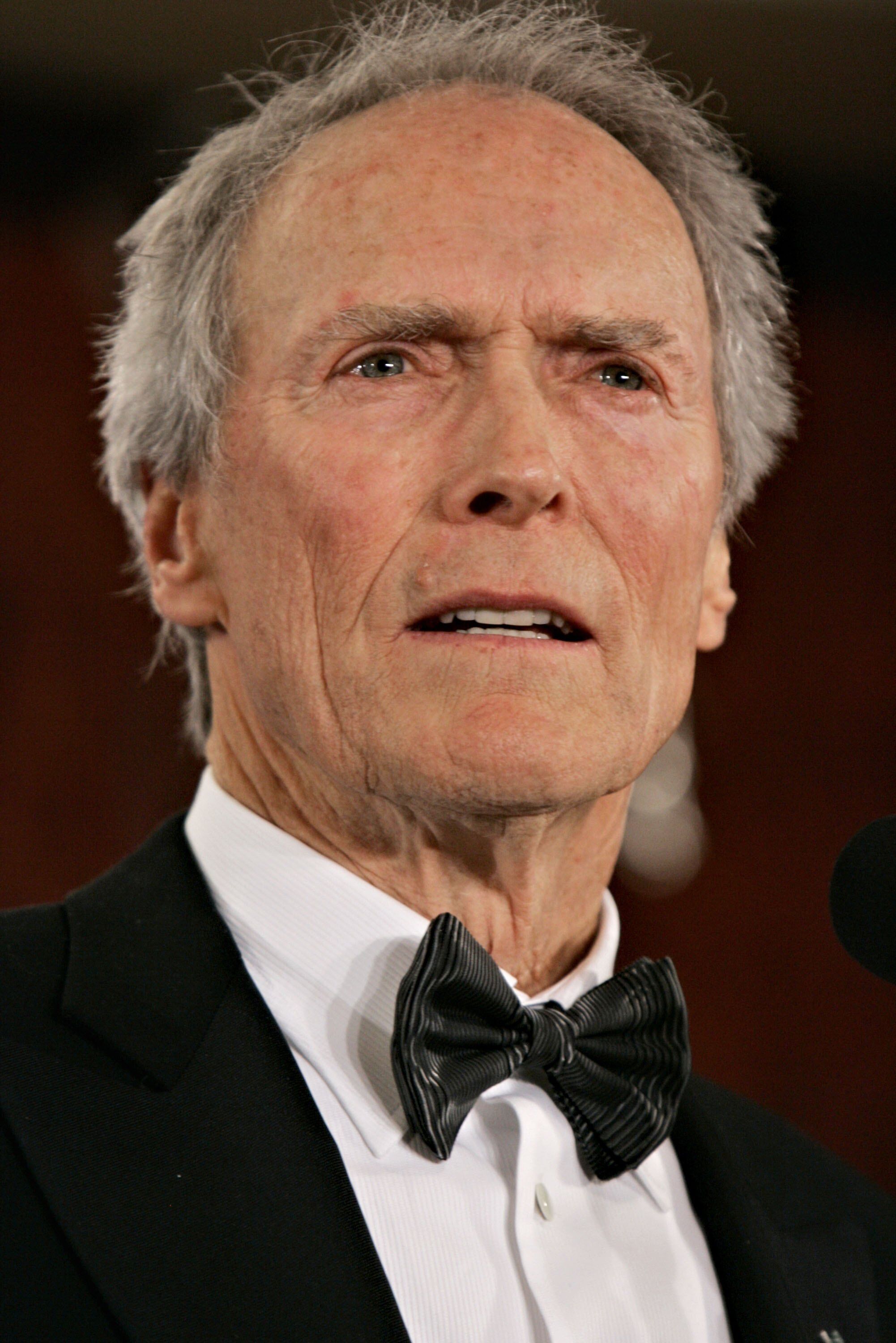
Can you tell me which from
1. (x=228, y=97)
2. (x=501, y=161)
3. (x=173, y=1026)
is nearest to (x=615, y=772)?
(x=173, y=1026)

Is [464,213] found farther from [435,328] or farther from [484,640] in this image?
[484,640]

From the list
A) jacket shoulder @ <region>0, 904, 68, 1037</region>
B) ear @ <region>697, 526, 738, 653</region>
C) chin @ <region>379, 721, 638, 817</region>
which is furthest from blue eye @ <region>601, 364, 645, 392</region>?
jacket shoulder @ <region>0, 904, 68, 1037</region>

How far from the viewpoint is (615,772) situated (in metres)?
1.66

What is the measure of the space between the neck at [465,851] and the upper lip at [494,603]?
218 mm

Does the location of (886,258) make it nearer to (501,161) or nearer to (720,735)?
(720,735)

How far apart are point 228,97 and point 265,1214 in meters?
2.90

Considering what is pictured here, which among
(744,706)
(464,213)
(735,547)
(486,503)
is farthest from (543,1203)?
(735,547)

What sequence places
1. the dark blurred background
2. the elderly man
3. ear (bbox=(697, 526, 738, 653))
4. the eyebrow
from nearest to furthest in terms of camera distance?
the elderly man < the eyebrow < ear (bbox=(697, 526, 738, 653)) < the dark blurred background

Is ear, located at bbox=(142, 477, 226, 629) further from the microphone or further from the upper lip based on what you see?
the microphone

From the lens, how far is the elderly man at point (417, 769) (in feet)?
4.74

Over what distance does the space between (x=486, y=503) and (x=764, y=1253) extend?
896 millimetres

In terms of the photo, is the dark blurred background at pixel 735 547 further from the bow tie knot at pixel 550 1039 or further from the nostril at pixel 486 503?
the nostril at pixel 486 503

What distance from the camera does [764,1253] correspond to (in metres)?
1.74

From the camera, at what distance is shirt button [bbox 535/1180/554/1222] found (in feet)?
5.27
